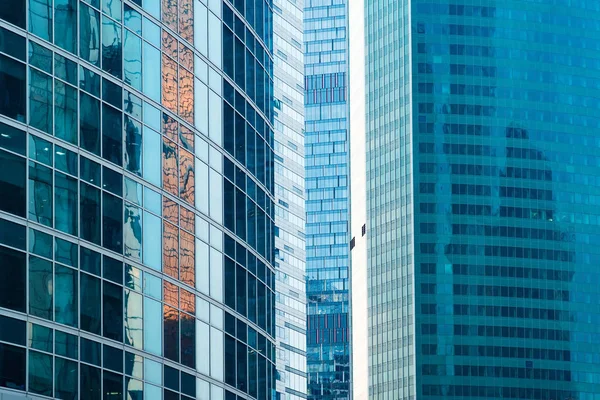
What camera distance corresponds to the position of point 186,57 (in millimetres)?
66312

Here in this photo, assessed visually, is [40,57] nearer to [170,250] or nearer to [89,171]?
[89,171]

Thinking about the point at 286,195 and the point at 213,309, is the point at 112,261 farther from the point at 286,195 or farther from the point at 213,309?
the point at 286,195

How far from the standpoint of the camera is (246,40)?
76375 millimetres

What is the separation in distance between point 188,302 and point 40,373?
14149mm

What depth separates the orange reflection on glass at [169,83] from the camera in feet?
208

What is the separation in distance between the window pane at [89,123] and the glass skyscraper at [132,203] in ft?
0.26

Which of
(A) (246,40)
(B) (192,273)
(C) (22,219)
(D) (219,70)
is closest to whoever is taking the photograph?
(C) (22,219)

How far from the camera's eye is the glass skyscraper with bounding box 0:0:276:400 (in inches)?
A: 1999

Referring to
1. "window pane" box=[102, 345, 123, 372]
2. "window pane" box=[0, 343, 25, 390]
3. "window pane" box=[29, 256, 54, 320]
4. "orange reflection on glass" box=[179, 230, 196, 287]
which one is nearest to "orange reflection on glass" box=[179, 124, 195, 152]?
"orange reflection on glass" box=[179, 230, 196, 287]

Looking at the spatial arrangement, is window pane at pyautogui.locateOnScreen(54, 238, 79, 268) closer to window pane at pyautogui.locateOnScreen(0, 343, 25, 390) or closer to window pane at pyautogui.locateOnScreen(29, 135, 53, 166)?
window pane at pyautogui.locateOnScreen(29, 135, 53, 166)

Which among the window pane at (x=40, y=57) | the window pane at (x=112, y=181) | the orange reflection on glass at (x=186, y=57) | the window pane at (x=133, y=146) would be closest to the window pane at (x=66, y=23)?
the window pane at (x=40, y=57)

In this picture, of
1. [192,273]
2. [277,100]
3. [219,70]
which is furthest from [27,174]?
[277,100]

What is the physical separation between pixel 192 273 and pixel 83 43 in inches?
531

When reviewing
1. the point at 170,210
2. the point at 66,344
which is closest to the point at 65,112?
the point at 66,344
